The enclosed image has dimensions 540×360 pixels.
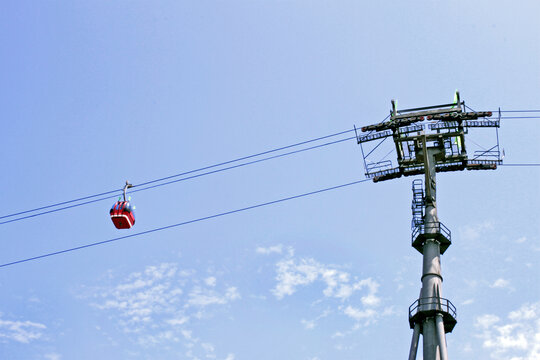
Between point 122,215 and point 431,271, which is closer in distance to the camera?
point 122,215

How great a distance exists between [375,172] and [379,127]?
2667 mm

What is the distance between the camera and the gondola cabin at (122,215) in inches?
1149

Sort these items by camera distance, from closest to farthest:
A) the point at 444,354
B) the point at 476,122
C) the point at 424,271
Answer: the point at 444,354, the point at 424,271, the point at 476,122

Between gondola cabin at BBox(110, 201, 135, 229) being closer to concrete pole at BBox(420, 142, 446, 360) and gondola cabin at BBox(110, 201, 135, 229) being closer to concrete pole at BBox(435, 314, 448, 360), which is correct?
concrete pole at BBox(420, 142, 446, 360)

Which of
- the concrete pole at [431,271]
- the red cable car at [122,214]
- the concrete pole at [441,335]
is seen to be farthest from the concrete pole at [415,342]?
the red cable car at [122,214]

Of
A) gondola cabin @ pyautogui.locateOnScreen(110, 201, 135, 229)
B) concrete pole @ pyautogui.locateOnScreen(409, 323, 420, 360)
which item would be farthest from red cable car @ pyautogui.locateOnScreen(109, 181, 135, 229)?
concrete pole @ pyautogui.locateOnScreen(409, 323, 420, 360)

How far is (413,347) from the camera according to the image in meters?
29.6

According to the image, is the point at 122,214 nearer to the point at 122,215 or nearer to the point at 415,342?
the point at 122,215

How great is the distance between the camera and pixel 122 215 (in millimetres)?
29219

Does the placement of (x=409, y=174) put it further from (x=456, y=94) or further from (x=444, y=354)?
(x=444, y=354)

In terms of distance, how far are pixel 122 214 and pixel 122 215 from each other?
0.15 ft

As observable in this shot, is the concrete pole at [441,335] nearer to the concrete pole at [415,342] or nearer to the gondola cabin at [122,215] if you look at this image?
the concrete pole at [415,342]

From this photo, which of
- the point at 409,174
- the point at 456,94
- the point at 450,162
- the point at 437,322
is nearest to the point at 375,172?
the point at 409,174

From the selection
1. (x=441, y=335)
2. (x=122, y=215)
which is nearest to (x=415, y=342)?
(x=441, y=335)
